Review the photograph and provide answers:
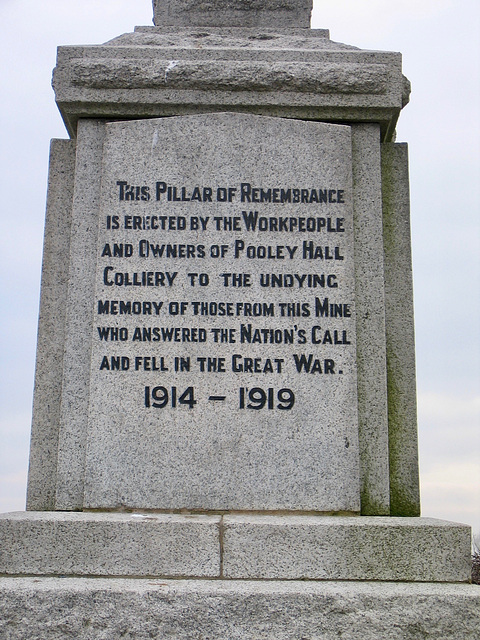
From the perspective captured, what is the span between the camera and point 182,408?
3.94 metres

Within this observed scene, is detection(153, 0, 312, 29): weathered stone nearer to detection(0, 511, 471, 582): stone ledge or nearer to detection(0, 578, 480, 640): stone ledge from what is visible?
detection(0, 511, 471, 582): stone ledge

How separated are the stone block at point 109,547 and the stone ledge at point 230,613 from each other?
0.57 ft

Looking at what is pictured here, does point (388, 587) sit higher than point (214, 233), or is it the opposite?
point (214, 233)

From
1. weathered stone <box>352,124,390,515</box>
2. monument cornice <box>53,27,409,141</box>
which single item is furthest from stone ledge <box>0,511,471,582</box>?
monument cornice <box>53,27,409,141</box>

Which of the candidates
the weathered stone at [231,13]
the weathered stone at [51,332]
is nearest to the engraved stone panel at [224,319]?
the weathered stone at [51,332]

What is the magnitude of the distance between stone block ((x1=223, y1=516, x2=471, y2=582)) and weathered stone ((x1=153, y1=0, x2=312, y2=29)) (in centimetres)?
314

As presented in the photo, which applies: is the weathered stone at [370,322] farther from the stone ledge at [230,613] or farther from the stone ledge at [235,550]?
the stone ledge at [230,613]

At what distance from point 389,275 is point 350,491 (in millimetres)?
1238

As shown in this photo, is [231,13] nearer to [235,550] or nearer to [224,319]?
[224,319]

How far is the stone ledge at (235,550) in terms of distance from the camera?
11.3 feet

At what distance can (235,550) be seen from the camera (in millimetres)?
3445

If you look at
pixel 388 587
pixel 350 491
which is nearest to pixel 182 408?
pixel 350 491

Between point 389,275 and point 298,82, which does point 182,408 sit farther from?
point 298,82

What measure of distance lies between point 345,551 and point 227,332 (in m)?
1.25
